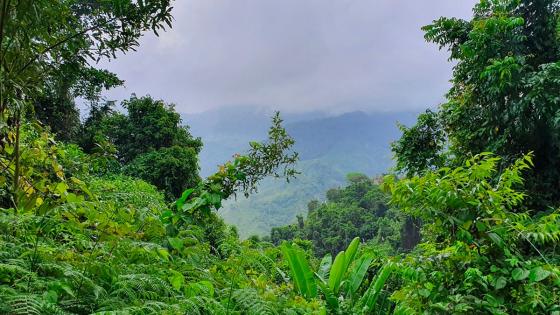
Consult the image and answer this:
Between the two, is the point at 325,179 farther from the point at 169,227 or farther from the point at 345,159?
the point at 169,227

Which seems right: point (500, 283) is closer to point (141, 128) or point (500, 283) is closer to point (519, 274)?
point (519, 274)

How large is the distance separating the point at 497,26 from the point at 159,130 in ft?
39.5

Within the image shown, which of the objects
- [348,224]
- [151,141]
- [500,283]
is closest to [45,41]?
[500,283]

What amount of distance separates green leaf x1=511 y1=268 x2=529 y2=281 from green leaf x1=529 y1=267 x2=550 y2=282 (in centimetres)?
3

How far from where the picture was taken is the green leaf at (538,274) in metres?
2.03

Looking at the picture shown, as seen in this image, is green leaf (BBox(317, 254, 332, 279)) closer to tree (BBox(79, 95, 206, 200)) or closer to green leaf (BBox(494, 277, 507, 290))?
green leaf (BBox(494, 277, 507, 290))

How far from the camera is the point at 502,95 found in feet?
21.2

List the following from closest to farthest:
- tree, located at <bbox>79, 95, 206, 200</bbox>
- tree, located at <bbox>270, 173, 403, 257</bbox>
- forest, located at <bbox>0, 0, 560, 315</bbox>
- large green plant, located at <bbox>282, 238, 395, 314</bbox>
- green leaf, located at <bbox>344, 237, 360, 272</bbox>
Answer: forest, located at <bbox>0, 0, 560, 315</bbox> → large green plant, located at <bbox>282, 238, 395, 314</bbox> → green leaf, located at <bbox>344, 237, 360, 272</bbox> → tree, located at <bbox>79, 95, 206, 200</bbox> → tree, located at <bbox>270, 173, 403, 257</bbox>

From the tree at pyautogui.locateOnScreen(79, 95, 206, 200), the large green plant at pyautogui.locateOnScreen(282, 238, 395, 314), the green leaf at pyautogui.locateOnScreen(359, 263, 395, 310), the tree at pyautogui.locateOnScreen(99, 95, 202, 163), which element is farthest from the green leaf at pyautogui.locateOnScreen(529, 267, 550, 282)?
the tree at pyautogui.locateOnScreen(99, 95, 202, 163)

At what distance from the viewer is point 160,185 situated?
13.8 metres

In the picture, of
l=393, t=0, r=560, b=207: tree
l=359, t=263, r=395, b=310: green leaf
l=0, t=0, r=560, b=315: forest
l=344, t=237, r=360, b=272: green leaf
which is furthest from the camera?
l=393, t=0, r=560, b=207: tree

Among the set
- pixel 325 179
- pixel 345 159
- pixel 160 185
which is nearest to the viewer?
pixel 160 185

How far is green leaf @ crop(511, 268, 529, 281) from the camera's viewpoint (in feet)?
6.89

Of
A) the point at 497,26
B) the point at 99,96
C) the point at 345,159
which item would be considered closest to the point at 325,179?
the point at 345,159
